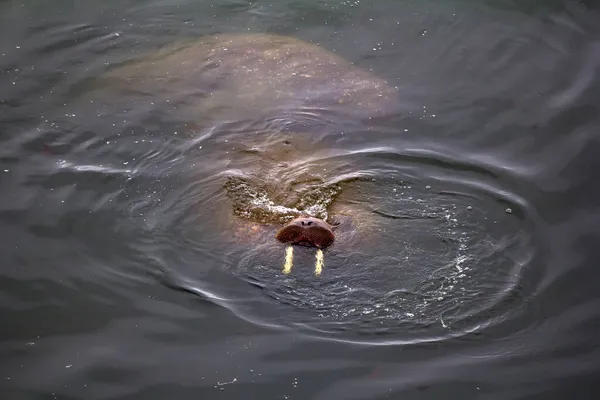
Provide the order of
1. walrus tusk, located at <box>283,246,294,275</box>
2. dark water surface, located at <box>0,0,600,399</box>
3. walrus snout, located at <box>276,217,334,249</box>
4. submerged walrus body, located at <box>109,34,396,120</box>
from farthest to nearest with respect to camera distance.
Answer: submerged walrus body, located at <box>109,34,396,120</box> → walrus tusk, located at <box>283,246,294,275</box> → walrus snout, located at <box>276,217,334,249</box> → dark water surface, located at <box>0,0,600,399</box>

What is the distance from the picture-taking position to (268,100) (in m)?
7.22

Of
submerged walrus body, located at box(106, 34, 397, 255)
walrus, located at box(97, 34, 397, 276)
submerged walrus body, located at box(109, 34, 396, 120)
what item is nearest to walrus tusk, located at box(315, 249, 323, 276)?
walrus, located at box(97, 34, 397, 276)

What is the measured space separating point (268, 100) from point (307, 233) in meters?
2.48

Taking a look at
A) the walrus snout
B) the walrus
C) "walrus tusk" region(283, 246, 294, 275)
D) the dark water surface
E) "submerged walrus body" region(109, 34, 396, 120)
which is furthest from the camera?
"submerged walrus body" region(109, 34, 396, 120)

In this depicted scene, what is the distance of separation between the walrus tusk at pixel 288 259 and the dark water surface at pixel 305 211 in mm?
59

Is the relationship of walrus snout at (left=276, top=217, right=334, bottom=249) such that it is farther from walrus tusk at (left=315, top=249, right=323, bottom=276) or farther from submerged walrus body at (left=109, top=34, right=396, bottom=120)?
submerged walrus body at (left=109, top=34, right=396, bottom=120)

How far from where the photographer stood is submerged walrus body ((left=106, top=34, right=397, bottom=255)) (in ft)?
19.6

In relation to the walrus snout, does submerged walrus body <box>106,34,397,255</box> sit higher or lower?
higher

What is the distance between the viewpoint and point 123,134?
688 cm

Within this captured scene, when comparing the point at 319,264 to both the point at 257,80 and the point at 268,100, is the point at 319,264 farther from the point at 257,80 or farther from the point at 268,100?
the point at 257,80

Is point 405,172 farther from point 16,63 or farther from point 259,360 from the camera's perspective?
point 16,63

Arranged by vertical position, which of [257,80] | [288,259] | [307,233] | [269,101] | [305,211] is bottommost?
[288,259]

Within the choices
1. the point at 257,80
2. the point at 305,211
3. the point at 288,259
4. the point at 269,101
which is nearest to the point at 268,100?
the point at 269,101

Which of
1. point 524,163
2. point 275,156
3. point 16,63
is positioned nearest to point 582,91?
point 524,163
